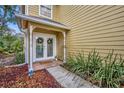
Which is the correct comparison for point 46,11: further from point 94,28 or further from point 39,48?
point 94,28

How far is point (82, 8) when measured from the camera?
5801 millimetres

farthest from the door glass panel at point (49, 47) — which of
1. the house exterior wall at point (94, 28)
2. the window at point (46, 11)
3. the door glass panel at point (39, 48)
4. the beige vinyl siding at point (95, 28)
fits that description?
the window at point (46, 11)

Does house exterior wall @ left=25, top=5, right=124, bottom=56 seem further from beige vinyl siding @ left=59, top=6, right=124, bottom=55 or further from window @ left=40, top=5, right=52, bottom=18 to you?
window @ left=40, top=5, right=52, bottom=18

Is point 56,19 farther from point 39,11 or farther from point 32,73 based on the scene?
point 32,73

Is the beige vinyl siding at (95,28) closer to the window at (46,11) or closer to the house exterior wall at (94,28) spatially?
the house exterior wall at (94,28)

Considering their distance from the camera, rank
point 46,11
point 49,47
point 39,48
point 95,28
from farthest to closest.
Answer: point 46,11, point 49,47, point 39,48, point 95,28

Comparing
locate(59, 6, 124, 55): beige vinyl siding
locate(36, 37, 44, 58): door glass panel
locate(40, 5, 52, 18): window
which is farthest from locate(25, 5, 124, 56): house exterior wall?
locate(36, 37, 44, 58): door glass panel

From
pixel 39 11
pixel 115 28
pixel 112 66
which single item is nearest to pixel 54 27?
pixel 39 11

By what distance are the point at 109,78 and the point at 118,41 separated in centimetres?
134

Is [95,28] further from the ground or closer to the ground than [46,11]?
closer to the ground

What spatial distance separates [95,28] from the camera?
4.88m

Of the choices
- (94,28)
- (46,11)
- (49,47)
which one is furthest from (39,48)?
(94,28)

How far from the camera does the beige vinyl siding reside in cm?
390

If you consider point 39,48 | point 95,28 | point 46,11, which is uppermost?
point 46,11
